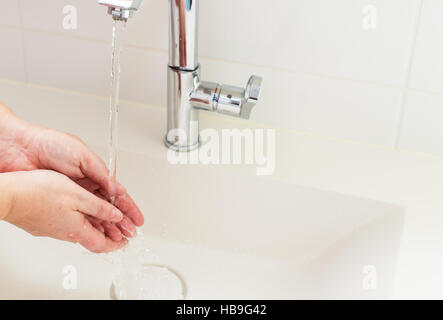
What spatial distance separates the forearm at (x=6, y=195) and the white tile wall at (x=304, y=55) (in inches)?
13.5

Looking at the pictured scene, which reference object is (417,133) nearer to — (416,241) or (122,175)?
(416,241)

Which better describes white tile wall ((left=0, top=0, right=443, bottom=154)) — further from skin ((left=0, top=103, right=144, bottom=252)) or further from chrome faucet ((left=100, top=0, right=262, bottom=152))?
skin ((left=0, top=103, right=144, bottom=252))

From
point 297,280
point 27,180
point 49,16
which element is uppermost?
point 49,16

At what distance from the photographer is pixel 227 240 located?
73 cm

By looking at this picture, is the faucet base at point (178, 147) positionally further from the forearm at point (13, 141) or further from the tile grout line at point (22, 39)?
the tile grout line at point (22, 39)

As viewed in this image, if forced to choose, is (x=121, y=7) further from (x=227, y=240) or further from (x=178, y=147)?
(x=227, y=240)

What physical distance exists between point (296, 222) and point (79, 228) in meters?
0.28

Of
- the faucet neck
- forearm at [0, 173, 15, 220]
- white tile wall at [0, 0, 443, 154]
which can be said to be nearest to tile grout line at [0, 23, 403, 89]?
white tile wall at [0, 0, 443, 154]

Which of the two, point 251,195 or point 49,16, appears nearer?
point 251,195

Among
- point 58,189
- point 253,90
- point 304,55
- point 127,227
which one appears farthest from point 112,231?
point 304,55

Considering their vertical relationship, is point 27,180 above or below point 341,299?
above
